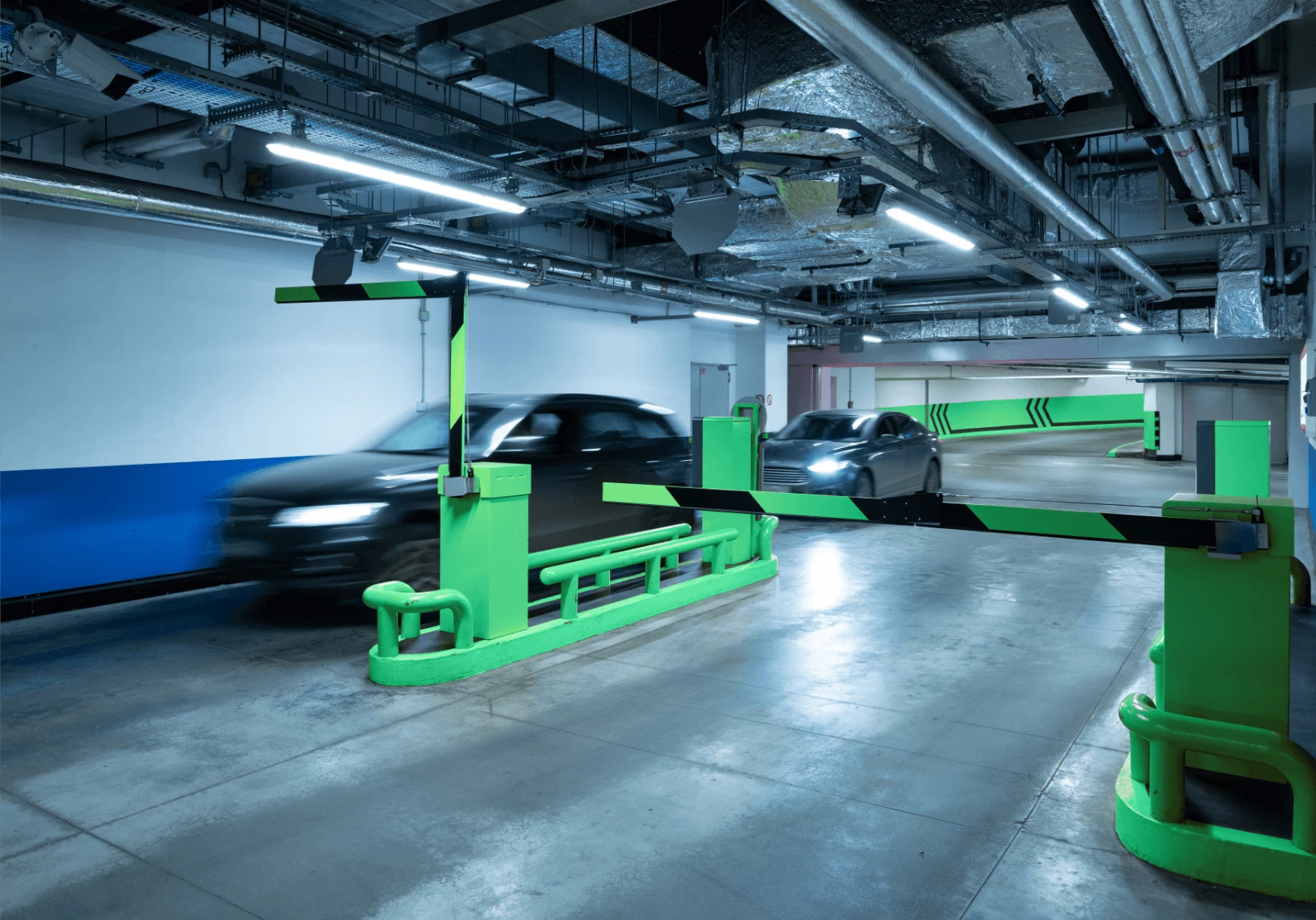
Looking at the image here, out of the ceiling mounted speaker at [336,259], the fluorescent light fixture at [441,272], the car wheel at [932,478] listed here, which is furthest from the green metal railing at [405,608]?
the car wheel at [932,478]

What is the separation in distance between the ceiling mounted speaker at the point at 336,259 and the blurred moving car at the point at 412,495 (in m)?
1.77

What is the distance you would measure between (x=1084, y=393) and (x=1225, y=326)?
2786 centimetres

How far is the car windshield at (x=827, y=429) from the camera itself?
11320mm

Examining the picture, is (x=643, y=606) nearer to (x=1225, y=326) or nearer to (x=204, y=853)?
(x=204, y=853)

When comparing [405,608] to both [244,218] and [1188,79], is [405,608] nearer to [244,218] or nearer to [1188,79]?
[244,218]

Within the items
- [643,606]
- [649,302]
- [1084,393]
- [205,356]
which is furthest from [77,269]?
[1084,393]

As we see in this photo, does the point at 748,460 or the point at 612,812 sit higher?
the point at 748,460

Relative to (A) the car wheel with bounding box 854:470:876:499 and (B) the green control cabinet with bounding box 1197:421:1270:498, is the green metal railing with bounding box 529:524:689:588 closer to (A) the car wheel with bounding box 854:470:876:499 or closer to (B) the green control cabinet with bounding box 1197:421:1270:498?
(A) the car wheel with bounding box 854:470:876:499

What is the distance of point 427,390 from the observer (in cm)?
1034

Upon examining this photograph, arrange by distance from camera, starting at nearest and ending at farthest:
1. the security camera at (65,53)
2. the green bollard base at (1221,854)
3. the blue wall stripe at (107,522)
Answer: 1. the green bollard base at (1221,854)
2. the security camera at (65,53)
3. the blue wall stripe at (107,522)

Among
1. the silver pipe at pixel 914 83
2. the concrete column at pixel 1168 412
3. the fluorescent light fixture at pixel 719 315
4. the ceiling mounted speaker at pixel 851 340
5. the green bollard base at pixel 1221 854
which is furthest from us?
the concrete column at pixel 1168 412

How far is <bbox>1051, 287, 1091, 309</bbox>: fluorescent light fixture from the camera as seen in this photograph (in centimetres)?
1218

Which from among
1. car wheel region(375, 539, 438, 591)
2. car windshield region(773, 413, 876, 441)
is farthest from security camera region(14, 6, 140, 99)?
car windshield region(773, 413, 876, 441)

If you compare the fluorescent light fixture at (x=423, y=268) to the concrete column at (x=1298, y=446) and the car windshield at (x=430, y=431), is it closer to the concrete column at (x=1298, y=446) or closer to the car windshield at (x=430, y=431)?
the car windshield at (x=430, y=431)
